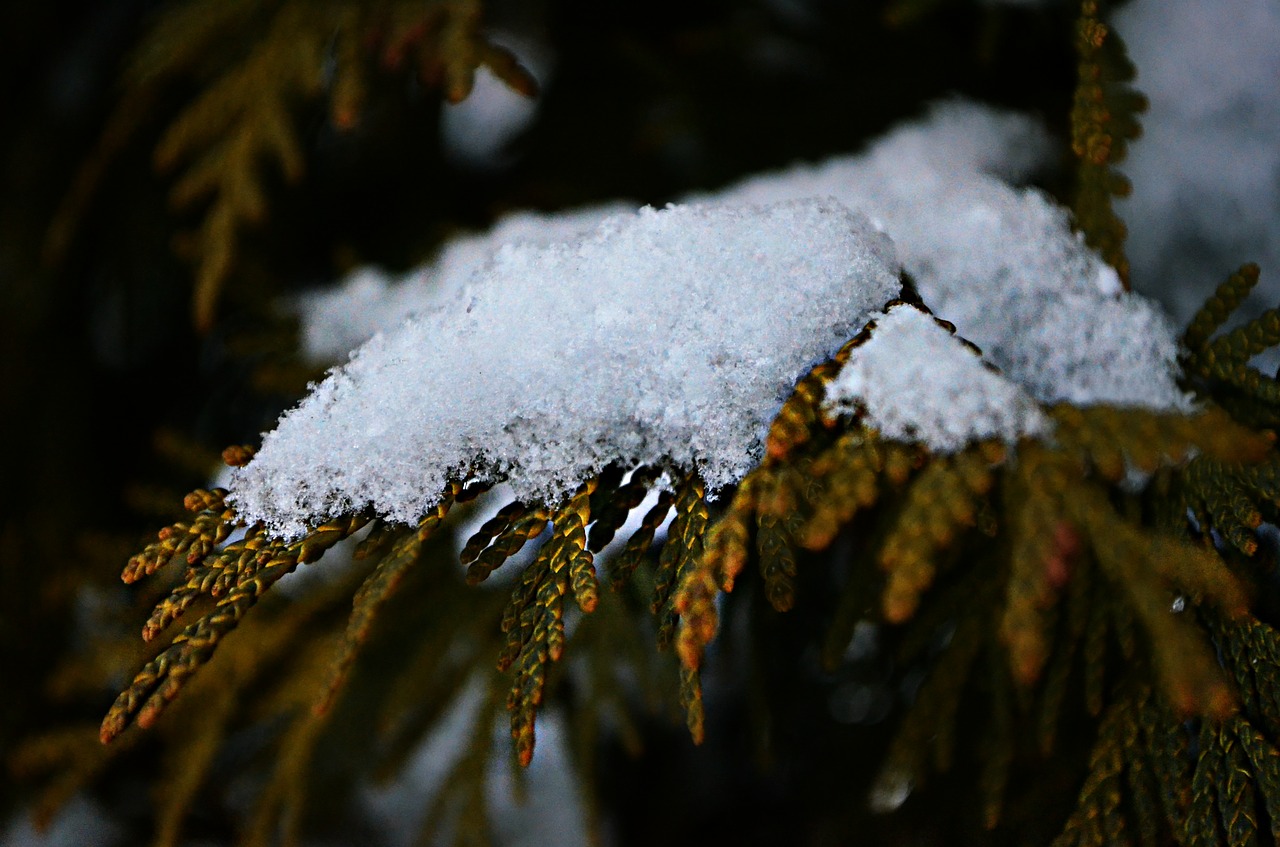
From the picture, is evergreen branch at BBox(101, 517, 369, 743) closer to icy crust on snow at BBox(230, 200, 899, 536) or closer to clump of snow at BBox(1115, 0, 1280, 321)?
icy crust on snow at BBox(230, 200, 899, 536)

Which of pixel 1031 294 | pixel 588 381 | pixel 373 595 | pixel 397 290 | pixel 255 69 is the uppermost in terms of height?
pixel 1031 294

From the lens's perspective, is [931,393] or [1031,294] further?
[1031,294]

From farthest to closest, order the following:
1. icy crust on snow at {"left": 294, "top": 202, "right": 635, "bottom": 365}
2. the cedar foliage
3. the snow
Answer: icy crust on snow at {"left": 294, "top": 202, "right": 635, "bottom": 365} → the snow → the cedar foliage

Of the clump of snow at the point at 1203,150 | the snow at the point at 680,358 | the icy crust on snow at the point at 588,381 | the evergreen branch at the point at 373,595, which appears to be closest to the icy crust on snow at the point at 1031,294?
the snow at the point at 680,358

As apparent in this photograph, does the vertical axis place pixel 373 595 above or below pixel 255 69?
above

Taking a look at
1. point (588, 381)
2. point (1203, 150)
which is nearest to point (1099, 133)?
point (588, 381)

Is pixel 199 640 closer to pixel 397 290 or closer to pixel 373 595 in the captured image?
pixel 373 595

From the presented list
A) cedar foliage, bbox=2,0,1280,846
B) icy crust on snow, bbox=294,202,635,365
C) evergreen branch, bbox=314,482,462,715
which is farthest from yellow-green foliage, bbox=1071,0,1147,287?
evergreen branch, bbox=314,482,462,715

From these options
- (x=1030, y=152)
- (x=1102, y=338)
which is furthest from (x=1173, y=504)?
(x=1030, y=152)
